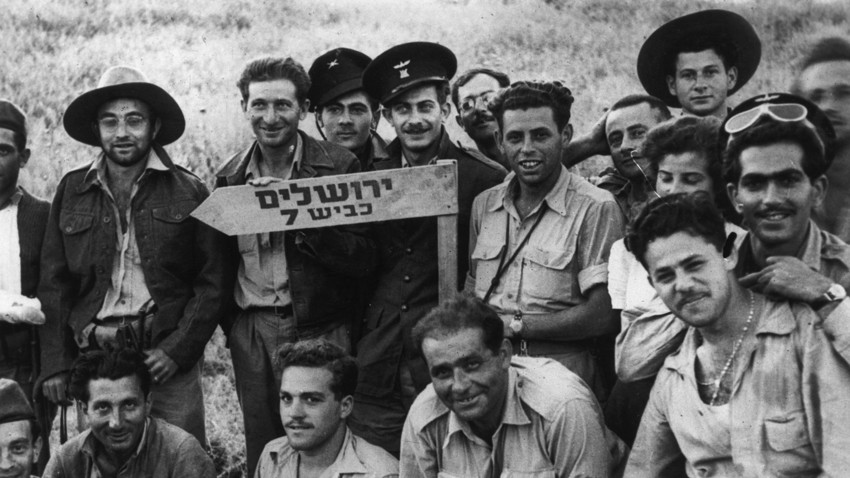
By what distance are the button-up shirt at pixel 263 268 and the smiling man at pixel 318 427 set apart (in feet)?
1.36

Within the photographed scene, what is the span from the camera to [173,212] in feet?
18.0

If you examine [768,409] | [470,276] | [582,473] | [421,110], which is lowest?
[582,473]

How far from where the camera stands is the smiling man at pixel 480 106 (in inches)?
243

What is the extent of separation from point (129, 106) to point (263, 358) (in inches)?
60.2

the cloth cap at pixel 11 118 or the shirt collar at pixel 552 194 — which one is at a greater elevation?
the cloth cap at pixel 11 118

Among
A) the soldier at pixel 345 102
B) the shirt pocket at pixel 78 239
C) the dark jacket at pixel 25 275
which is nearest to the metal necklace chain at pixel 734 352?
the soldier at pixel 345 102

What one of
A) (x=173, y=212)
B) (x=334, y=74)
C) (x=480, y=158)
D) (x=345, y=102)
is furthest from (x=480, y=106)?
(x=173, y=212)

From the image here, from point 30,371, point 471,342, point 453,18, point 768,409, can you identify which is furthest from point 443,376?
point 453,18

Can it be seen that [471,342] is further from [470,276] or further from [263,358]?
[263,358]

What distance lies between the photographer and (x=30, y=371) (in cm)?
584

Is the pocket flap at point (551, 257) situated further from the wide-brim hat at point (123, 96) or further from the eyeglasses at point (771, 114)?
the wide-brim hat at point (123, 96)

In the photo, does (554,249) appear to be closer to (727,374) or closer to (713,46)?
(727,374)

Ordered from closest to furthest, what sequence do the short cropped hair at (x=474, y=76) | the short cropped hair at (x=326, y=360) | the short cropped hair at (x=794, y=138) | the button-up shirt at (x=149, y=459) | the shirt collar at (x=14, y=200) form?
the short cropped hair at (x=794, y=138) → the short cropped hair at (x=326, y=360) → the button-up shirt at (x=149, y=459) → the shirt collar at (x=14, y=200) → the short cropped hair at (x=474, y=76)

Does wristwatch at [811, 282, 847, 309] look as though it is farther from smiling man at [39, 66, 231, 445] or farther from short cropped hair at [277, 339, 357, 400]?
smiling man at [39, 66, 231, 445]
